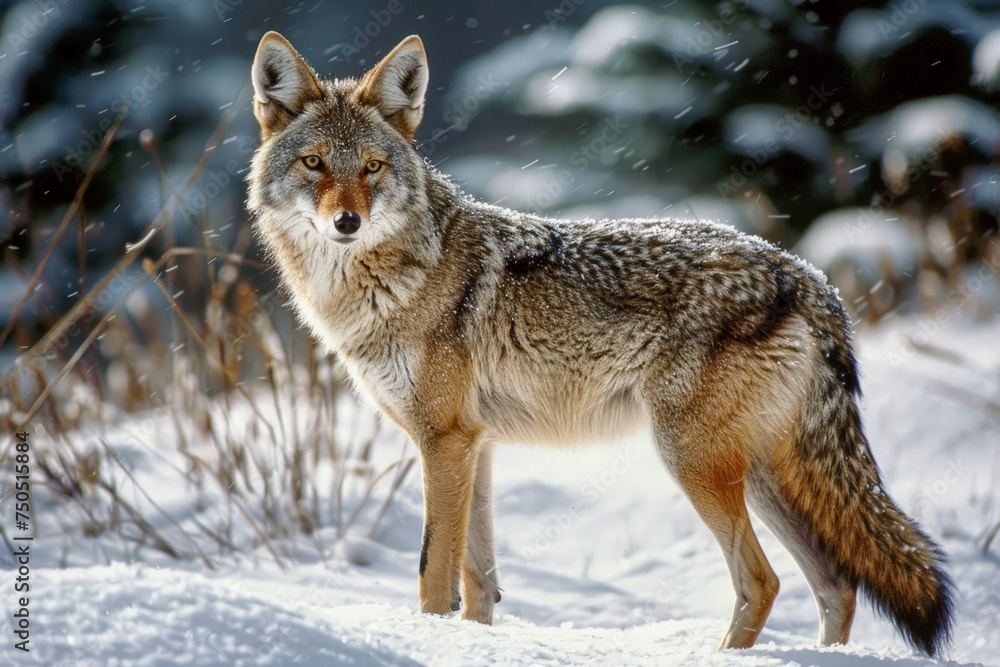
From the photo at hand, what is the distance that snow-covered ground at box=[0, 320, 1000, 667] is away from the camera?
2002mm

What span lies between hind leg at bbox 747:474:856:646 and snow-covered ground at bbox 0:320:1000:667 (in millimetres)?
228

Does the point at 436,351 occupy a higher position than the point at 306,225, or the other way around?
the point at 306,225

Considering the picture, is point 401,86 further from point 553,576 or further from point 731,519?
point 553,576

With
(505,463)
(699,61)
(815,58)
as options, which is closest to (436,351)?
(505,463)

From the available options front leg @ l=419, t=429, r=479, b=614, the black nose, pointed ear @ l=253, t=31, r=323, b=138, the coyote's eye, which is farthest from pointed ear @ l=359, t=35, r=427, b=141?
front leg @ l=419, t=429, r=479, b=614

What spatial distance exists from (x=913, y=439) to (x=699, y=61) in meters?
3.86

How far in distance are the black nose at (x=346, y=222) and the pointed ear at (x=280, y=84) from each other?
0.81m

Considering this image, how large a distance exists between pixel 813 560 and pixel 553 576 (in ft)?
5.41

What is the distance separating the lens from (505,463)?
582 centimetres

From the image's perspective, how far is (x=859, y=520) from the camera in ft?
10.3

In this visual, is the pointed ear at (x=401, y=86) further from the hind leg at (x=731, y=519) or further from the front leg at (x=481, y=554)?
the hind leg at (x=731, y=519)

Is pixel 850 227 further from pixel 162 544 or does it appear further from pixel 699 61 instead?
pixel 162 544

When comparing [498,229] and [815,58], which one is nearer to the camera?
[498,229]

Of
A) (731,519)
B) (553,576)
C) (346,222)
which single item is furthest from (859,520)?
(346,222)
